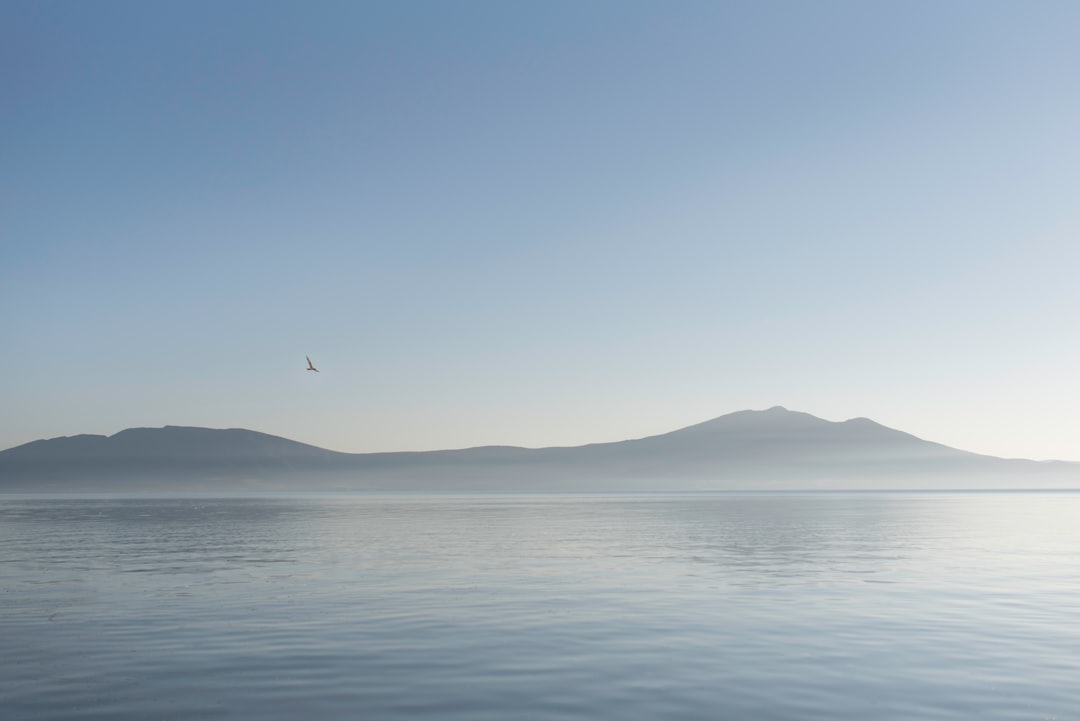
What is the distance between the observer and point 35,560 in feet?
146

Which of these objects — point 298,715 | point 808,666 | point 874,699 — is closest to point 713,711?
point 874,699

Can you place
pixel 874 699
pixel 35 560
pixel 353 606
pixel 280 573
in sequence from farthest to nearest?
pixel 35 560 < pixel 280 573 < pixel 353 606 < pixel 874 699

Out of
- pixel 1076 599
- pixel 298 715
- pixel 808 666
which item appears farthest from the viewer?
pixel 1076 599

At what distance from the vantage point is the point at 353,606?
2922cm

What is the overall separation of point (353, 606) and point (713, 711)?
15.9m

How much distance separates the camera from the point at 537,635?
24141mm

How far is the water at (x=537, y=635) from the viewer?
55.3 ft

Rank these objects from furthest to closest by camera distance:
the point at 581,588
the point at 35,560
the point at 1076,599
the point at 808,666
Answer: the point at 35,560 → the point at 581,588 → the point at 1076,599 → the point at 808,666

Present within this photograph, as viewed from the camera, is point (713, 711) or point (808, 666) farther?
point (808, 666)

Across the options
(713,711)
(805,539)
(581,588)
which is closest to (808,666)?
(713,711)

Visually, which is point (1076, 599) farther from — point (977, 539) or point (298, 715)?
point (977, 539)

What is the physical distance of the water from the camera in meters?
16.9

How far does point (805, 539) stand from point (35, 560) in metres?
46.7

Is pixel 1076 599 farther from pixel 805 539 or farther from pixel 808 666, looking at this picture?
pixel 805 539
